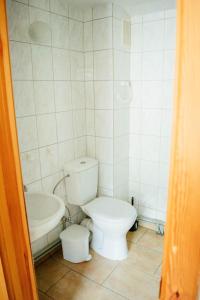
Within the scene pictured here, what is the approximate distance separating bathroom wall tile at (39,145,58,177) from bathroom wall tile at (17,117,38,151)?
0.11m

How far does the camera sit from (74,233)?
2.03m

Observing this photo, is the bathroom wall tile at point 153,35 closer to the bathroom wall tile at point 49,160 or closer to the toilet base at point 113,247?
the bathroom wall tile at point 49,160

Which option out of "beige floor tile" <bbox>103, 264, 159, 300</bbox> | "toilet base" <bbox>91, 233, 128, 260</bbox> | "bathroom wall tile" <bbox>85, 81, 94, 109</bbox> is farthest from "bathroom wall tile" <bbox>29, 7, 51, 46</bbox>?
"beige floor tile" <bbox>103, 264, 159, 300</bbox>

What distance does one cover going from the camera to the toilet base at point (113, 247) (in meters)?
2.02

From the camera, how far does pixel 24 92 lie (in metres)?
1.68

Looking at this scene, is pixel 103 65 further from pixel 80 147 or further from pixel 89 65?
pixel 80 147

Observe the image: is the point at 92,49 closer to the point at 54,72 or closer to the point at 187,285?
the point at 54,72

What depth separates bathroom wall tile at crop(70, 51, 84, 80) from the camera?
2074 millimetres

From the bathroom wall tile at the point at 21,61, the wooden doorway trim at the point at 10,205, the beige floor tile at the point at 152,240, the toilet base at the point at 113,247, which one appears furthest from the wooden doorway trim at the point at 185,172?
the beige floor tile at the point at 152,240

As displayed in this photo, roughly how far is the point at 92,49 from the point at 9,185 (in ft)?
5.35

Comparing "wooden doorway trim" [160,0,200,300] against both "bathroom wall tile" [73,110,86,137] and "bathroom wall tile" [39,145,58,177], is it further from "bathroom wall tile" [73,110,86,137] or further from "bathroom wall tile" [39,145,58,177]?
"bathroom wall tile" [73,110,86,137]

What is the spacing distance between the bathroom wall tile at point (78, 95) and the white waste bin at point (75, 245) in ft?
3.73

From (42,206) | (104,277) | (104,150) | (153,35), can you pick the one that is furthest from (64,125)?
(104,277)

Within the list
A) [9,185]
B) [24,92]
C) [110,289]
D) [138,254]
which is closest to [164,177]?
[138,254]
